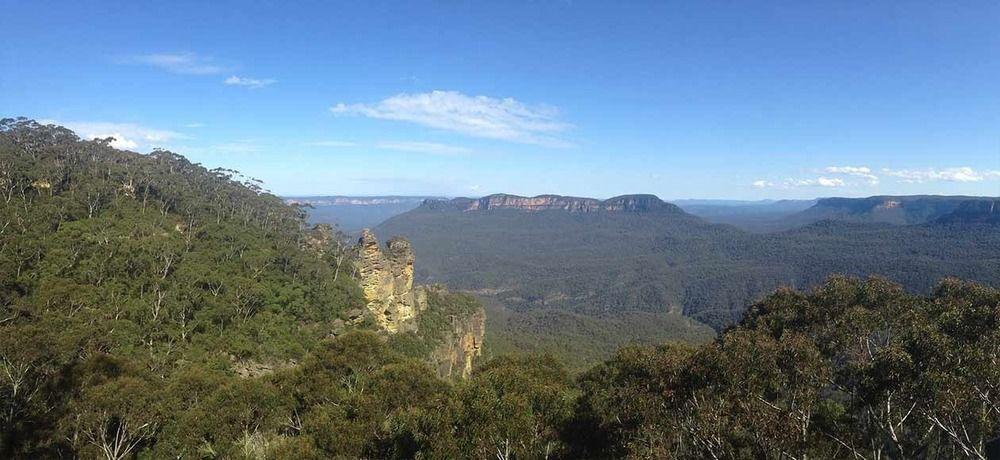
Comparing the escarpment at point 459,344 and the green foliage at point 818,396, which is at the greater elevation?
the green foliage at point 818,396

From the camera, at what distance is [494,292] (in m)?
185

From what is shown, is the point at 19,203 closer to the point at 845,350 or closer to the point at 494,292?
the point at 845,350

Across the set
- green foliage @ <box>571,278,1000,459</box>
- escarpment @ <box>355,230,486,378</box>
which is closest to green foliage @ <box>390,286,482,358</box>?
escarpment @ <box>355,230,486,378</box>

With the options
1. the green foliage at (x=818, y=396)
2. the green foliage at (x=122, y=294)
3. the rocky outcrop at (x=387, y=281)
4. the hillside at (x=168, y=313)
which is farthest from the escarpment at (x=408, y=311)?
the green foliage at (x=818, y=396)

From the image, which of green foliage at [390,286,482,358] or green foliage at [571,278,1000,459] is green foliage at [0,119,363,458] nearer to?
green foliage at [390,286,482,358]

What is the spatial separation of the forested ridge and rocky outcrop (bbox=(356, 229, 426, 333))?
7.94 meters

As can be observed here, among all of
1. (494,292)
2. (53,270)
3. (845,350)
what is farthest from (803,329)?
(494,292)

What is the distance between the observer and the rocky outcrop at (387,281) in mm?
47750

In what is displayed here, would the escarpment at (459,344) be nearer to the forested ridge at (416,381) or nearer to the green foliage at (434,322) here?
the green foliage at (434,322)

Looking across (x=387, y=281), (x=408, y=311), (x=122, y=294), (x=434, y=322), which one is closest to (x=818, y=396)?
(x=122, y=294)

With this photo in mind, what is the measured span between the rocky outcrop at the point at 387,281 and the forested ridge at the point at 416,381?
7.94 meters

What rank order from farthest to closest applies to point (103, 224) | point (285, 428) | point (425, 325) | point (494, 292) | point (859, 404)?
point (494, 292)
point (425, 325)
point (103, 224)
point (285, 428)
point (859, 404)

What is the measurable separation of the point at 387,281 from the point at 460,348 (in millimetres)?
12941

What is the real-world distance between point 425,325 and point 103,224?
97.4 ft
